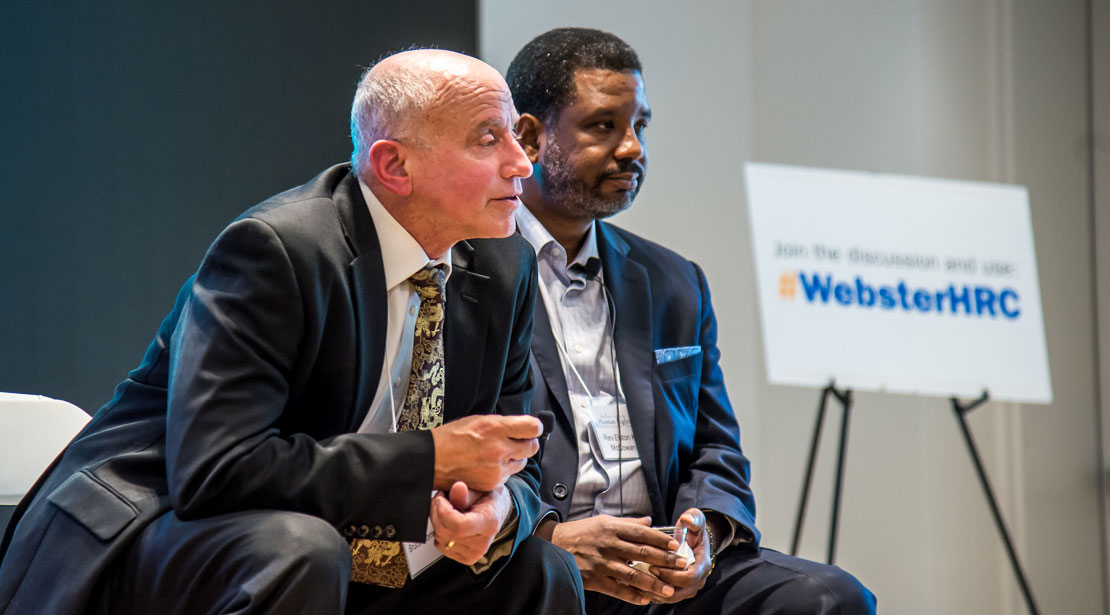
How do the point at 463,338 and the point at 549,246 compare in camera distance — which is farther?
the point at 549,246

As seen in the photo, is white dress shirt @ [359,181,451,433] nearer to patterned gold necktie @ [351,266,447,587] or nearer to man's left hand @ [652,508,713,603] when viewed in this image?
patterned gold necktie @ [351,266,447,587]

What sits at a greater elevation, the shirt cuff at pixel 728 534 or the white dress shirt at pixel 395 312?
the white dress shirt at pixel 395 312

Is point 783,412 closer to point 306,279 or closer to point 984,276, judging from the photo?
point 984,276

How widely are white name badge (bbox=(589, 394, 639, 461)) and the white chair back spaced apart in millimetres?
1084

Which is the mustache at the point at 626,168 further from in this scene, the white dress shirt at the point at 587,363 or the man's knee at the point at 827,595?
the man's knee at the point at 827,595

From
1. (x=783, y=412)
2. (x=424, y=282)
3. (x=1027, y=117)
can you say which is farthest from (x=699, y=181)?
(x=424, y=282)

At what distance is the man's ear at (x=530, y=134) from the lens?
2.82 metres

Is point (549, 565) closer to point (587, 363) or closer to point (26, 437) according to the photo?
point (587, 363)

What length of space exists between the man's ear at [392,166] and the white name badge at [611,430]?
0.82 metres

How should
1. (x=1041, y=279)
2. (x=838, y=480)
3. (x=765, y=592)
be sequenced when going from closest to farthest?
1. (x=765, y=592)
2. (x=838, y=480)
3. (x=1041, y=279)

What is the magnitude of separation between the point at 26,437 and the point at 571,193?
Answer: 49.9 inches

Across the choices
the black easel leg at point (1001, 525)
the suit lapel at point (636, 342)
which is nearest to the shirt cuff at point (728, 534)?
the suit lapel at point (636, 342)

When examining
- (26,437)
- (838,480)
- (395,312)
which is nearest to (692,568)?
(395,312)

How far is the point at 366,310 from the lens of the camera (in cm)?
184
